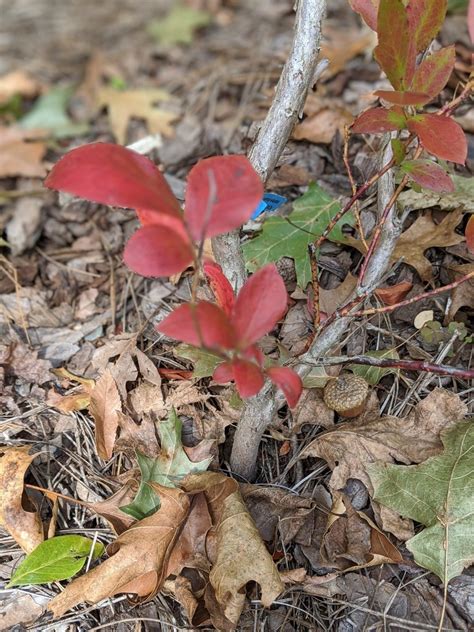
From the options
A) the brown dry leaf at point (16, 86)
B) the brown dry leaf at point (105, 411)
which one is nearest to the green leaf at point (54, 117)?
the brown dry leaf at point (16, 86)

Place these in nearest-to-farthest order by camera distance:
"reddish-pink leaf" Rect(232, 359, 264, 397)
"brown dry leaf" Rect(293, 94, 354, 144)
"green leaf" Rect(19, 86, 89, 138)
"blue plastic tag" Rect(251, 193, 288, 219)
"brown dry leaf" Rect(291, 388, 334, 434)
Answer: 1. "reddish-pink leaf" Rect(232, 359, 264, 397)
2. "blue plastic tag" Rect(251, 193, 288, 219)
3. "brown dry leaf" Rect(291, 388, 334, 434)
4. "brown dry leaf" Rect(293, 94, 354, 144)
5. "green leaf" Rect(19, 86, 89, 138)

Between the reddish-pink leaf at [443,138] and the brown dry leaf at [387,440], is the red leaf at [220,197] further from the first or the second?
the brown dry leaf at [387,440]

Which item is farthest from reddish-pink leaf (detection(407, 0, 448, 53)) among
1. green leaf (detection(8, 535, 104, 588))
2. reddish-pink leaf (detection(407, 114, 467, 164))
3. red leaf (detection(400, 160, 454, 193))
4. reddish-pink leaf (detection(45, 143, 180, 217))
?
green leaf (detection(8, 535, 104, 588))

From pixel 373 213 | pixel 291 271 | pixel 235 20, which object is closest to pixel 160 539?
pixel 291 271

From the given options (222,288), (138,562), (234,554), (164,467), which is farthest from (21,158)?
(234,554)

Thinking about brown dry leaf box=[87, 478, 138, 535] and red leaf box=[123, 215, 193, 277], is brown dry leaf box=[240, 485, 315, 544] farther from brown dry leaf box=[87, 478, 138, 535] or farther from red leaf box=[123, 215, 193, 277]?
red leaf box=[123, 215, 193, 277]

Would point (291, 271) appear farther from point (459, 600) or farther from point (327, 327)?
point (459, 600)
